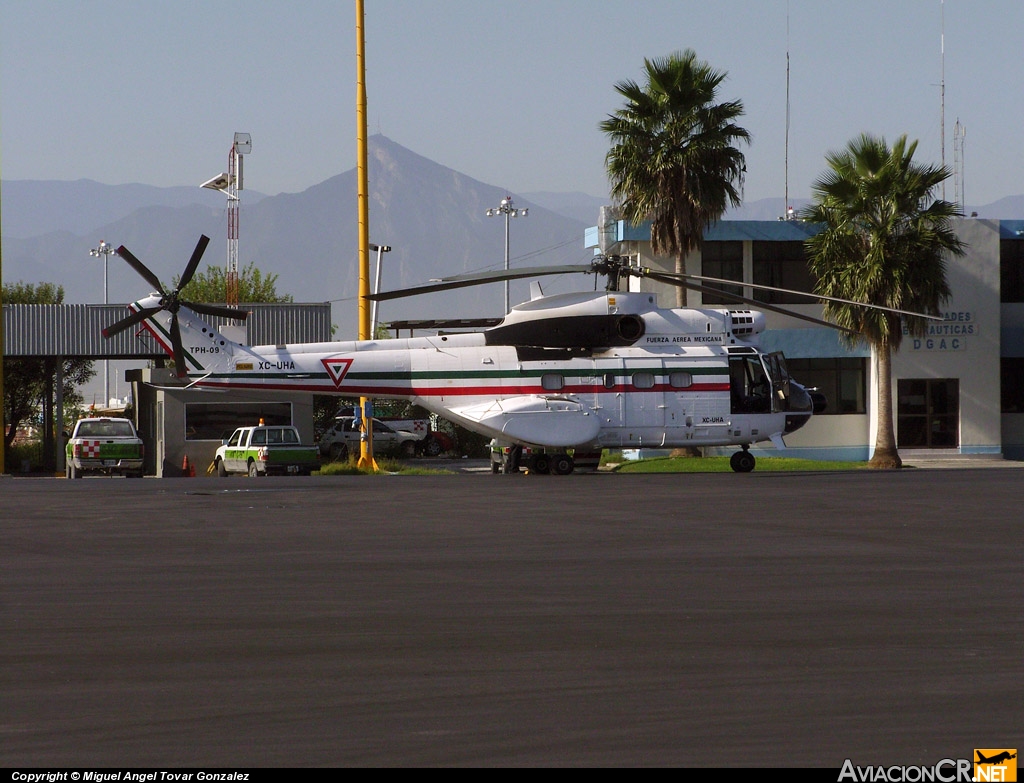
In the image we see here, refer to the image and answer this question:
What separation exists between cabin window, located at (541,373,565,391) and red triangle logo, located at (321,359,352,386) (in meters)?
4.21

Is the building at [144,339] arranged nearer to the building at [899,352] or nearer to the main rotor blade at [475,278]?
the building at [899,352]

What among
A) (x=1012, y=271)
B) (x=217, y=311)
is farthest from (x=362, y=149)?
(x=1012, y=271)

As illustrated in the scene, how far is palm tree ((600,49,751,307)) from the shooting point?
117ft

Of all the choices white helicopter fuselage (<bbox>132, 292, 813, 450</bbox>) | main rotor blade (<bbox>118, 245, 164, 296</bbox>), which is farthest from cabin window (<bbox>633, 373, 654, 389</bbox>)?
main rotor blade (<bbox>118, 245, 164, 296</bbox>)

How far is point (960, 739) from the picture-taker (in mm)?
5207

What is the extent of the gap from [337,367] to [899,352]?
69.6 feet

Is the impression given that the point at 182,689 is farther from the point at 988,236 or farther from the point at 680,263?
the point at 988,236

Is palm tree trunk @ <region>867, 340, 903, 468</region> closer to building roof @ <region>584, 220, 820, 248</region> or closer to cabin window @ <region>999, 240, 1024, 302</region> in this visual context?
building roof @ <region>584, 220, 820, 248</region>

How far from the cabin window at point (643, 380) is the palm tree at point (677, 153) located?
9.93 meters

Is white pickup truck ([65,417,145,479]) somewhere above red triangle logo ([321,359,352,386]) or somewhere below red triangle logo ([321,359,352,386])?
below

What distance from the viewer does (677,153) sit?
1410 inches

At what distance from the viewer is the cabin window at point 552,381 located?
2597cm

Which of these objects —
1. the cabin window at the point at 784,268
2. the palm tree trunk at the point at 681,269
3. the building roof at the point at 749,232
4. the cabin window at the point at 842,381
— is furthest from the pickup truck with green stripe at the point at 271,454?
the cabin window at the point at 842,381

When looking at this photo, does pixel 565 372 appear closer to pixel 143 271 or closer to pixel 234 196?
pixel 143 271
